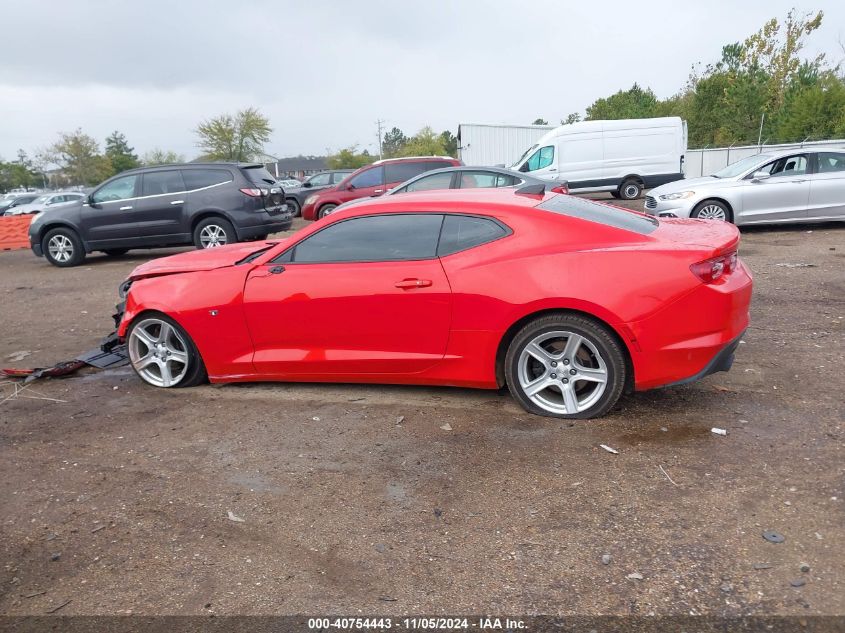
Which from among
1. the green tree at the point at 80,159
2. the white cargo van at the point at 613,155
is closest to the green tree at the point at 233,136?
the green tree at the point at 80,159

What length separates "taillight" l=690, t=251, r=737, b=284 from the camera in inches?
151

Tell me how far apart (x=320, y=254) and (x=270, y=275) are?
0.39m

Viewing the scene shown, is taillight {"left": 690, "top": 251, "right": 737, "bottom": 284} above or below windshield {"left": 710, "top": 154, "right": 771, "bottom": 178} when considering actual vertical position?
below

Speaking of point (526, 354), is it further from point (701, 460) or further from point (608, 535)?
point (608, 535)

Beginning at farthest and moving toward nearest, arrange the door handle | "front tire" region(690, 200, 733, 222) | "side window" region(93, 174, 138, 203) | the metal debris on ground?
1. "side window" region(93, 174, 138, 203)
2. "front tire" region(690, 200, 733, 222)
3. the door handle
4. the metal debris on ground

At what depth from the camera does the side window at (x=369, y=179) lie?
15984 millimetres

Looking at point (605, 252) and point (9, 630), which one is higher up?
point (605, 252)

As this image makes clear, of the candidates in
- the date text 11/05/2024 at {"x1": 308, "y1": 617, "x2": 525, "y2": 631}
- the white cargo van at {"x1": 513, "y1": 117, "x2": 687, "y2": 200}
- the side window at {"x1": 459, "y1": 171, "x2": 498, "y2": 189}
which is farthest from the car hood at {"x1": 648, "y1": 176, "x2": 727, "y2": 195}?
the date text 11/05/2024 at {"x1": 308, "y1": 617, "x2": 525, "y2": 631}

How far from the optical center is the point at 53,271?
12.2 m

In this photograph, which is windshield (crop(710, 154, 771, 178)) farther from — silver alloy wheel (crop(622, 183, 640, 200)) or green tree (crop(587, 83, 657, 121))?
green tree (crop(587, 83, 657, 121))

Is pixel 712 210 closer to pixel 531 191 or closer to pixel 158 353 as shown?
pixel 531 191

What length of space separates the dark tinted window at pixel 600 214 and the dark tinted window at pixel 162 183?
8.96m

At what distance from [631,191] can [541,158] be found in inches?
114

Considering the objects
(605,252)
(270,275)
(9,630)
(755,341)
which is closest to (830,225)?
(755,341)
